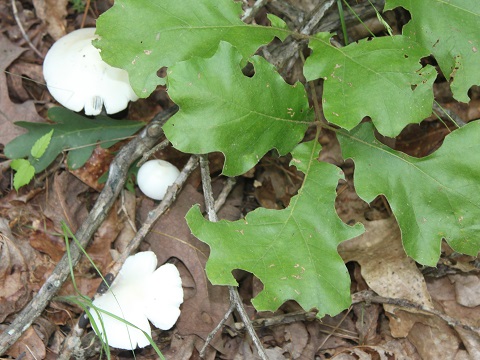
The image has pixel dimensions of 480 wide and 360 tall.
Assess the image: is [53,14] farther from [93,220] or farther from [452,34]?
[452,34]

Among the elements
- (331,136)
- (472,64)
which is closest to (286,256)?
(331,136)

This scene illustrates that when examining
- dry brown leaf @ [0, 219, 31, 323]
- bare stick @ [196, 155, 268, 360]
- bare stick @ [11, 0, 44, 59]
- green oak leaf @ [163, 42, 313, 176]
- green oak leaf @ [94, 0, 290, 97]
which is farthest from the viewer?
bare stick @ [11, 0, 44, 59]

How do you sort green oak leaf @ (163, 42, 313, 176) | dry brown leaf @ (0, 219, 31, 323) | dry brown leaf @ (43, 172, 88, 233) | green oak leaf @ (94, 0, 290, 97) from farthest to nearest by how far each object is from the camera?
dry brown leaf @ (43, 172, 88, 233)
dry brown leaf @ (0, 219, 31, 323)
green oak leaf @ (94, 0, 290, 97)
green oak leaf @ (163, 42, 313, 176)

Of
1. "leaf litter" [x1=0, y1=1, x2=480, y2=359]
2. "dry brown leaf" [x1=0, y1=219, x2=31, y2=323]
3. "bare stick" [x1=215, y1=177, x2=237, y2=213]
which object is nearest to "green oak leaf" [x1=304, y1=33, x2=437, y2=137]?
"leaf litter" [x1=0, y1=1, x2=480, y2=359]

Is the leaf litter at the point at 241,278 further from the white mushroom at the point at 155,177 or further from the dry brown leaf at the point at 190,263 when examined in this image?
the white mushroom at the point at 155,177

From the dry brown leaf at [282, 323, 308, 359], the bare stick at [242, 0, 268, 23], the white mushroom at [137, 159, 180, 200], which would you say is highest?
the bare stick at [242, 0, 268, 23]

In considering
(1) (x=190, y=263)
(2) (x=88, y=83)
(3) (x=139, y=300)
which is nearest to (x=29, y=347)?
(3) (x=139, y=300)

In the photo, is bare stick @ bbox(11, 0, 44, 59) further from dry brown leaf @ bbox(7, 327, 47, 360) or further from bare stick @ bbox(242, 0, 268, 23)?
dry brown leaf @ bbox(7, 327, 47, 360)

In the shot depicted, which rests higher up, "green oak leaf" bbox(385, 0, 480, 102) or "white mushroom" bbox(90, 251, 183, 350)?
"green oak leaf" bbox(385, 0, 480, 102)

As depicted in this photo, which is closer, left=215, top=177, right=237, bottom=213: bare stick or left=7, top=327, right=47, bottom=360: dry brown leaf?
left=7, top=327, right=47, bottom=360: dry brown leaf
